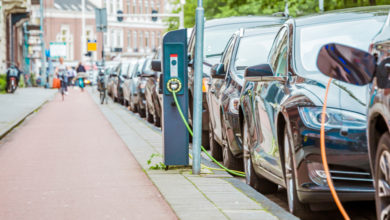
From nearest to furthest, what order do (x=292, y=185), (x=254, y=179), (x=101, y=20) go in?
1. (x=292, y=185)
2. (x=254, y=179)
3. (x=101, y=20)

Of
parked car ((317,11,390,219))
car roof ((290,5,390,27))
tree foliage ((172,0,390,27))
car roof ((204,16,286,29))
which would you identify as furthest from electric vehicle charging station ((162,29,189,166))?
tree foliage ((172,0,390,27))

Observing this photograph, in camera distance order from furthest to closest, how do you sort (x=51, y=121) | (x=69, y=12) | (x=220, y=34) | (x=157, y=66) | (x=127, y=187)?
(x=69, y=12)
(x=51, y=121)
(x=220, y=34)
(x=157, y=66)
(x=127, y=187)

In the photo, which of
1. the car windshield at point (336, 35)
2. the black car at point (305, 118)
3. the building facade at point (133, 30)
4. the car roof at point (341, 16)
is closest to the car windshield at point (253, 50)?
the black car at point (305, 118)

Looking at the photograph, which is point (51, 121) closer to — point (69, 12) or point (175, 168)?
point (175, 168)

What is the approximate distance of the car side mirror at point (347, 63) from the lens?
470 cm

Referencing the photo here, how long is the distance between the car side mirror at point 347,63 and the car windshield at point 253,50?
6.59m

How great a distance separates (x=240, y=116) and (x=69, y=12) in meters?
113

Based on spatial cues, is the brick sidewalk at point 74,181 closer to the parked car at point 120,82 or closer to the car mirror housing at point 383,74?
the car mirror housing at point 383,74

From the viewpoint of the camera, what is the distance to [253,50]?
11.7 metres

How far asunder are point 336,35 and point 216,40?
6.85 m

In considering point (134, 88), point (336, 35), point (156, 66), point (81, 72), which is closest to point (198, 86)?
point (336, 35)

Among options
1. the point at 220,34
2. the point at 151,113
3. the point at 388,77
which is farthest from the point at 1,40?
the point at 388,77

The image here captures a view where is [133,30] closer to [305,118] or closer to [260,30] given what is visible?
[260,30]

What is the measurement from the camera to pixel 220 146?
1248cm
